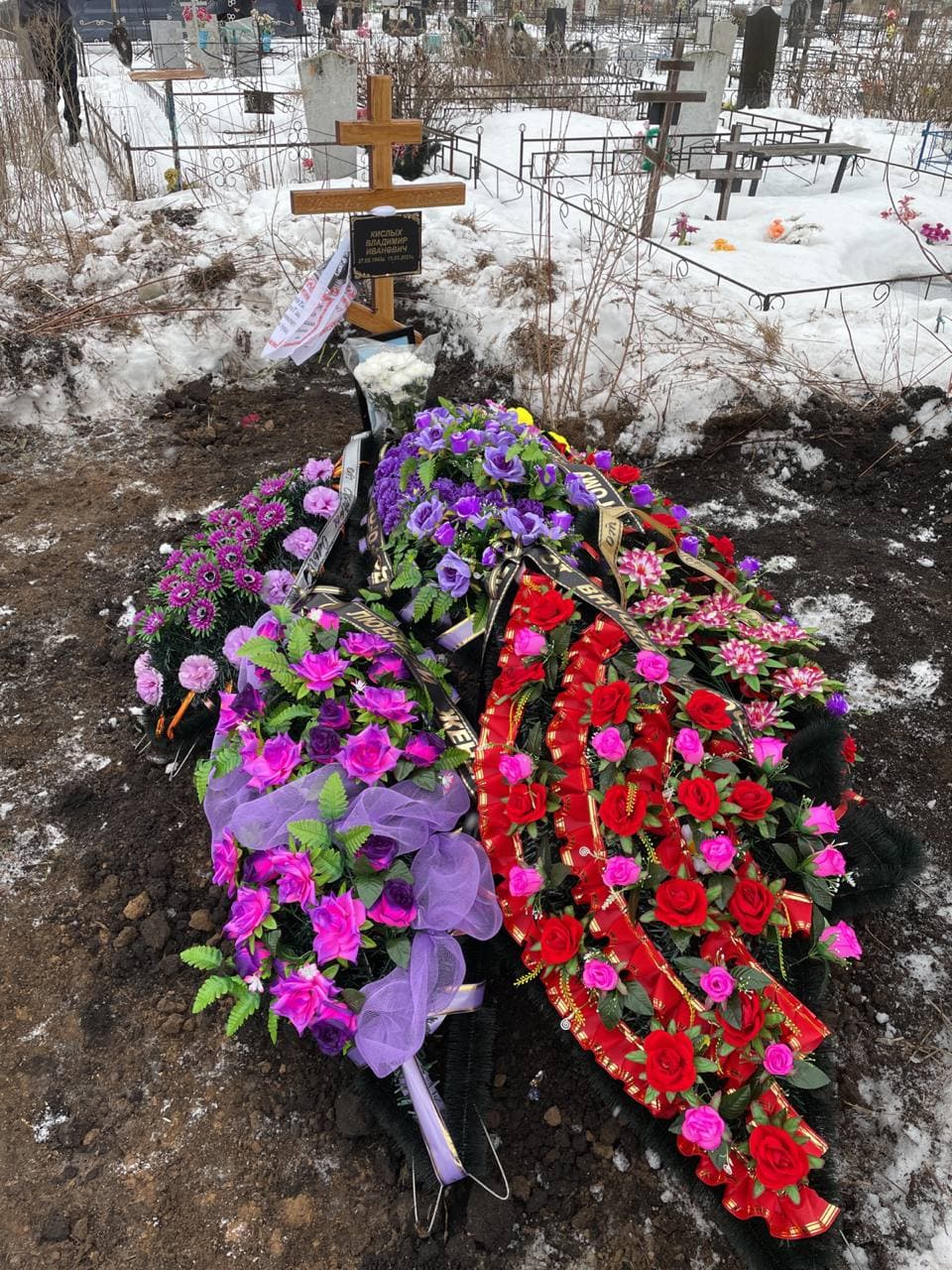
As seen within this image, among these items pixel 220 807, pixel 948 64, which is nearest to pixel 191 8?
pixel 948 64

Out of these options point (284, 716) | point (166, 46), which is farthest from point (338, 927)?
point (166, 46)

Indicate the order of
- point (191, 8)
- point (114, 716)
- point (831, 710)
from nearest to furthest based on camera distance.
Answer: point (831, 710), point (114, 716), point (191, 8)

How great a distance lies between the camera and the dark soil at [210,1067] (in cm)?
200

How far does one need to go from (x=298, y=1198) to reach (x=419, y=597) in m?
1.51

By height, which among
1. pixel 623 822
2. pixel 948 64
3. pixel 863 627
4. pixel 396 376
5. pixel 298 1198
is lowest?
pixel 298 1198

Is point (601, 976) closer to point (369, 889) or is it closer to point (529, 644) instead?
point (369, 889)

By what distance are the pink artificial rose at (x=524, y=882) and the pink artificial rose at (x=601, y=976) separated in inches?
8.0

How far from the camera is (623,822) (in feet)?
6.32

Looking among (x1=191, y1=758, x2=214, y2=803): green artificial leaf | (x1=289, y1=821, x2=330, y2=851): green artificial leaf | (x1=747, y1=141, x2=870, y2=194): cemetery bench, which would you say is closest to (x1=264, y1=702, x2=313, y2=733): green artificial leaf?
(x1=191, y1=758, x2=214, y2=803): green artificial leaf

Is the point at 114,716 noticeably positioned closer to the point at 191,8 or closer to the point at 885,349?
the point at 885,349

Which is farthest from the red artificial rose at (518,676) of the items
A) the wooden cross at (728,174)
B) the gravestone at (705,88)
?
the gravestone at (705,88)

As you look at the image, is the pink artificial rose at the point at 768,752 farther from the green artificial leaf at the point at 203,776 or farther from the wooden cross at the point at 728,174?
the wooden cross at the point at 728,174

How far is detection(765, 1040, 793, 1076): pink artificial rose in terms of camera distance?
177 cm

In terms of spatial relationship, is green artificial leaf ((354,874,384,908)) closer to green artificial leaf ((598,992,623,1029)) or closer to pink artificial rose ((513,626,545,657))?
green artificial leaf ((598,992,623,1029))
